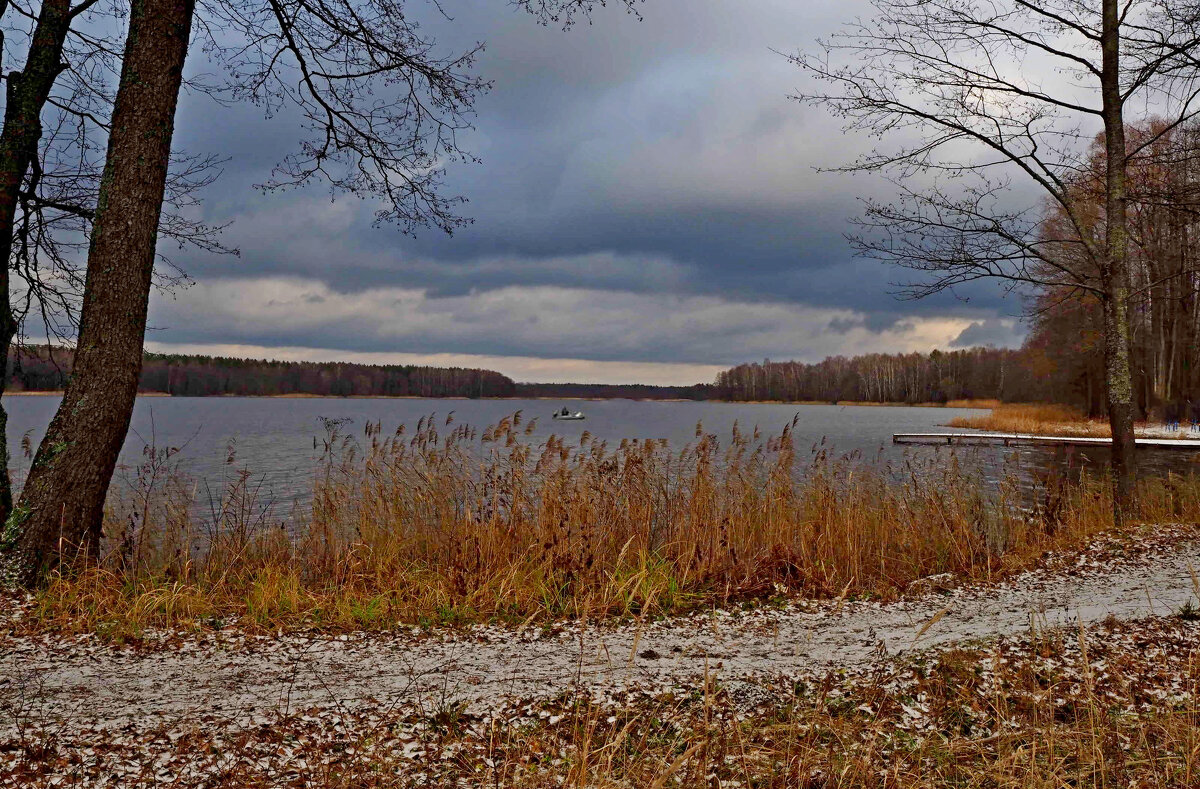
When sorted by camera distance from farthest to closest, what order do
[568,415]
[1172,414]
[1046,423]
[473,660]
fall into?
[568,415] < [1046,423] < [1172,414] < [473,660]

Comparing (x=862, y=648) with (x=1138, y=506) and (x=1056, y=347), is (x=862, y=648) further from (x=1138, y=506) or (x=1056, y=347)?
(x=1056, y=347)

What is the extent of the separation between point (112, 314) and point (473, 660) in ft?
15.0

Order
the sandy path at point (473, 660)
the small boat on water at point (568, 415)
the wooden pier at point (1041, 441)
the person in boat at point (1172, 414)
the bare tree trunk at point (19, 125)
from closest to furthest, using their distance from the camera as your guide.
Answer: the sandy path at point (473, 660) → the bare tree trunk at point (19, 125) → the wooden pier at point (1041, 441) → the person in boat at point (1172, 414) → the small boat on water at point (568, 415)

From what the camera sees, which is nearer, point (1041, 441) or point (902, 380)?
point (1041, 441)

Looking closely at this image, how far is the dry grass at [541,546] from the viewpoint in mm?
6445

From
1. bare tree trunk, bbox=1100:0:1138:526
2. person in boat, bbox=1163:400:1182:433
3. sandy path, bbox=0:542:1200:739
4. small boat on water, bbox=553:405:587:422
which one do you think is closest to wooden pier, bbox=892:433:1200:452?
person in boat, bbox=1163:400:1182:433

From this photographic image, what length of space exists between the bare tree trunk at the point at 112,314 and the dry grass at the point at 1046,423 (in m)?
36.0

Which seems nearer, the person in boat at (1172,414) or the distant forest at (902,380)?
the person in boat at (1172,414)

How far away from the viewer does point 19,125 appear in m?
7.30

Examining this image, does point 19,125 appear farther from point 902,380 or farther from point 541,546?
point 902,380

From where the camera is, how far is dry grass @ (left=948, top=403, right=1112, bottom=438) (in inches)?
1371

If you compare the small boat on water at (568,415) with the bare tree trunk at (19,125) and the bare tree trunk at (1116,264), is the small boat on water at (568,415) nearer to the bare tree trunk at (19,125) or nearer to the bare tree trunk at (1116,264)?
the bare tree trunk at (1116,264)

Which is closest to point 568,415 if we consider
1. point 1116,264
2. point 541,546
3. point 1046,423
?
point 1046,423

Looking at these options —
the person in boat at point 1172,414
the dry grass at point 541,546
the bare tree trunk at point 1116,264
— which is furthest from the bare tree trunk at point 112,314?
the person in boat at point 1172,414
